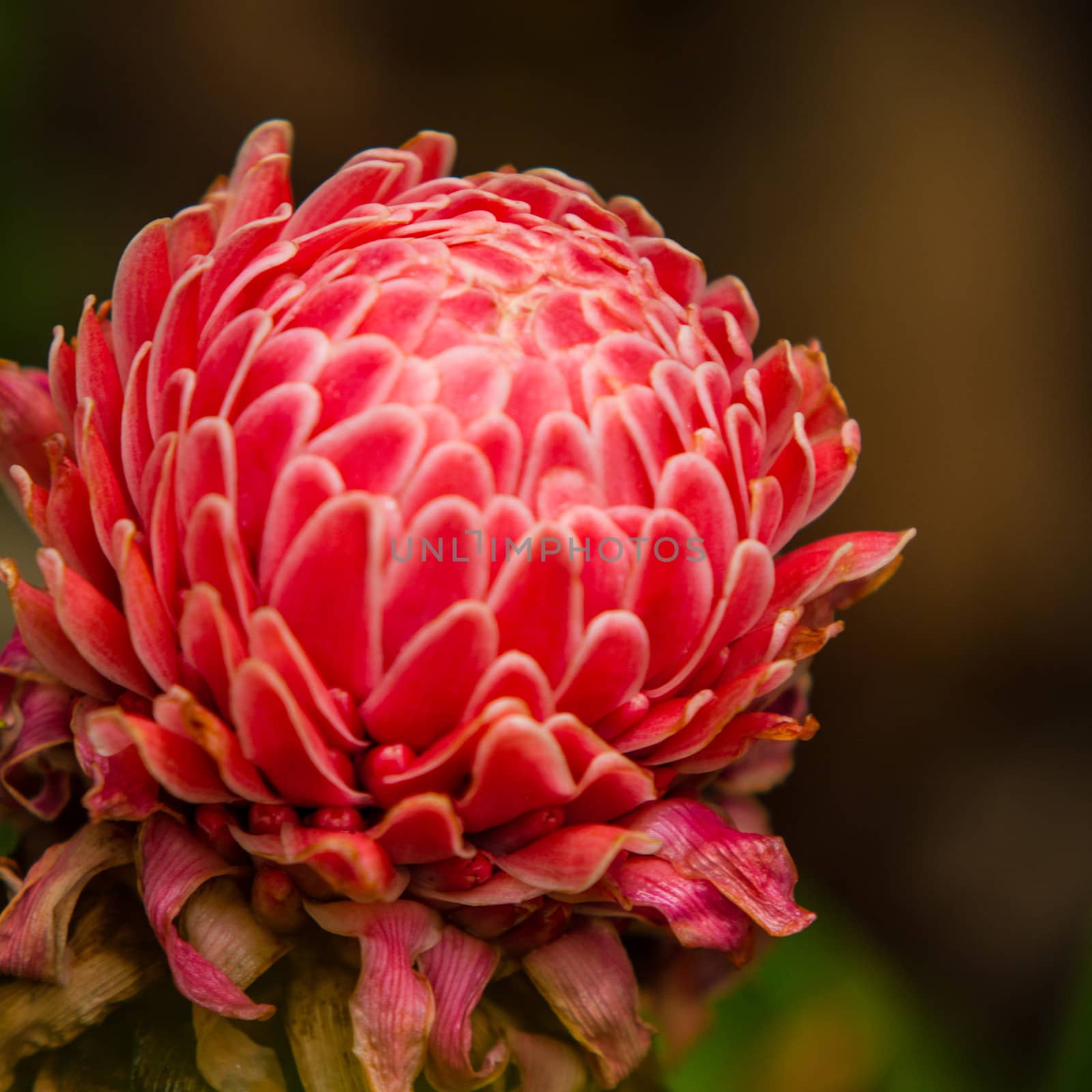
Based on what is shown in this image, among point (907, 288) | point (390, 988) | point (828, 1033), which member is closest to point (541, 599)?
point (390, 988)

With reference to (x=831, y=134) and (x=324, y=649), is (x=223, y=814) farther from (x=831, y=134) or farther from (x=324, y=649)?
(x=831, y=134)

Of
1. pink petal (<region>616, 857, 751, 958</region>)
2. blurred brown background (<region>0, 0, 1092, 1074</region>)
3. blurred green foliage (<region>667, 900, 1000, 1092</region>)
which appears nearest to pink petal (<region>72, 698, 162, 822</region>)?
pink petal (<region>616, 857, 751, 958</region>)

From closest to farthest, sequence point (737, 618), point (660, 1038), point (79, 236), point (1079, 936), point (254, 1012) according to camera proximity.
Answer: point (254, 1012) → point (737, 618) → point (660, 1038) → point (79, 236) → point (1079, 936)

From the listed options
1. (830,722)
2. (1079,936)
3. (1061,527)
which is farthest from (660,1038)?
(1061,527)

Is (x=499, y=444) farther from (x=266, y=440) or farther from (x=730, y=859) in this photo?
(x=730, y=859)

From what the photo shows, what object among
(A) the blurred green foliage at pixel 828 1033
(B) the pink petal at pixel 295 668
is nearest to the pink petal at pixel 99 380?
(B) the pink petal at pixel 295 668
